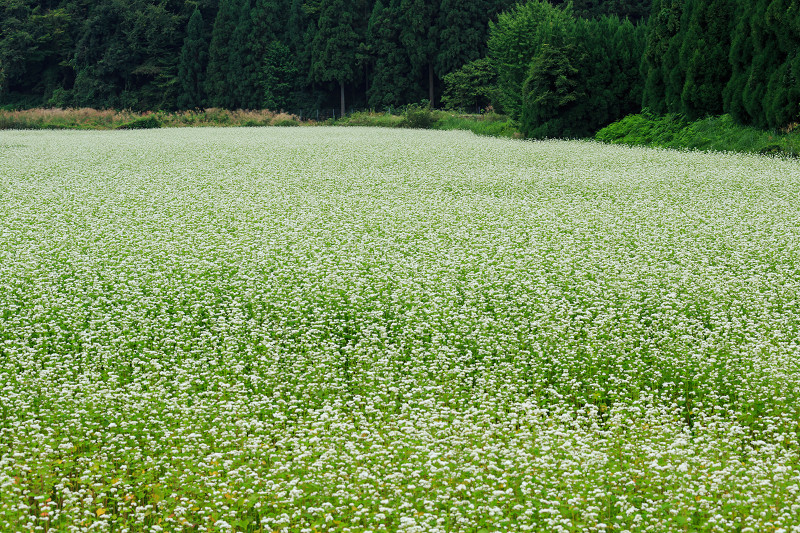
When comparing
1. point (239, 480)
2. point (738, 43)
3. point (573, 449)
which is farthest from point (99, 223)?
point (738, 43)

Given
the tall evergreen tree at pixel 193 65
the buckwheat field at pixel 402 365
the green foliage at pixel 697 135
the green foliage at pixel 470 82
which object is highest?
the tall evergreen tree at pixel 193 65

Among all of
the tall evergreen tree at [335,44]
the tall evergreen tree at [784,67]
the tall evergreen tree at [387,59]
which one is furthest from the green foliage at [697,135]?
the tall evergreen tree at [335,44]

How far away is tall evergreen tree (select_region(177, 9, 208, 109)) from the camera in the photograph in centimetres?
6044

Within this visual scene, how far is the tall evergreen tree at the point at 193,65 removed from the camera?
198 feet

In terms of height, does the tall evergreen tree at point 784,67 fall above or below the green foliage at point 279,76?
below

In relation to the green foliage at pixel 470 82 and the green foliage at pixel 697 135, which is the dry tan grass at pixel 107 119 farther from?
the green foliage at pixel 697 135

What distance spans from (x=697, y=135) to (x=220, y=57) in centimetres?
4439

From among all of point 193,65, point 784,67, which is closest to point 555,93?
point 784,67

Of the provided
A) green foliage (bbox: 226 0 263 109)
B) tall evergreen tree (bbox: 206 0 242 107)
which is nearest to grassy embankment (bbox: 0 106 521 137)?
green foliage (bbox: 226 0 263 109)

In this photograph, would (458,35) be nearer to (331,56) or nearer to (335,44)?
(335,44)

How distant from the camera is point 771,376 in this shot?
5.91 m

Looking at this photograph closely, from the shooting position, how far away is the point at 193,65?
199ft

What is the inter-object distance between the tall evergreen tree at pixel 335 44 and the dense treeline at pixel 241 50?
0.08 metres

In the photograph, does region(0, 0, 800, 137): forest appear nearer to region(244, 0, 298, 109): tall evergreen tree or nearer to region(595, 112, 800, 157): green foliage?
region(244, 0, 298, 109): tall evergreen tree
